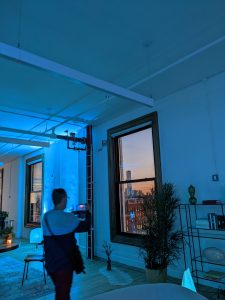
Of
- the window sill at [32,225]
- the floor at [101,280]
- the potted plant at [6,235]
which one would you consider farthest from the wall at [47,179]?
the potted plant at [6,235]

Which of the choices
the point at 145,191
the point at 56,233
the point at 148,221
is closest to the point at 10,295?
the point at 56,233

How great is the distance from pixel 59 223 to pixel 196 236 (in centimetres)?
257

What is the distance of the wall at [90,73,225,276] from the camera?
12.8 ft

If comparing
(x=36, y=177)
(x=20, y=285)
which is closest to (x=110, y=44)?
(x=20, y=285)

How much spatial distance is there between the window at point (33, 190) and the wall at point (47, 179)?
11.8 inches

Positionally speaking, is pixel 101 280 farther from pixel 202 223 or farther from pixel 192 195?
pixel 192 195

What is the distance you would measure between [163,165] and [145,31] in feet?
8.18

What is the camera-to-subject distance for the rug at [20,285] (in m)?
3.66

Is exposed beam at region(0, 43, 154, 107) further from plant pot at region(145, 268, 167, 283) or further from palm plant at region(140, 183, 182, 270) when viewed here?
plant pot at region(145, 268, 167, 283)

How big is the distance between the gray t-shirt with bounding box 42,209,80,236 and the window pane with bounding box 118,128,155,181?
9.29 ft

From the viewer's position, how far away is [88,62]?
3467 millimetres

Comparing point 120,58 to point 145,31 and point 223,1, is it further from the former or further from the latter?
point 223,1

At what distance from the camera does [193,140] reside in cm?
421

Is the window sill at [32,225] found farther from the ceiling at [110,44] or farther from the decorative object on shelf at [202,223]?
the decorative object on shelf at [202,223]
